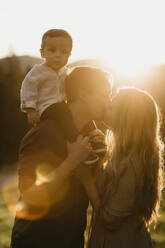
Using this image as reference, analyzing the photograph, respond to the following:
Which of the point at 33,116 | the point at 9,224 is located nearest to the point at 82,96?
the point at 33,116

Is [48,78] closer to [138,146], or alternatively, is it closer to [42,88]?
[42,88]

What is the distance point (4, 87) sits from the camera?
97.4 ft

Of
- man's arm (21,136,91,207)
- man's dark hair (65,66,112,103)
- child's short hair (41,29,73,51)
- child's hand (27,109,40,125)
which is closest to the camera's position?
man's arm (21,136,91,207)

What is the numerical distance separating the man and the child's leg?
0.16 feet

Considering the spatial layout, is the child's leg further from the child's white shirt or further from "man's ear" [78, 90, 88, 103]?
the child's white shirt

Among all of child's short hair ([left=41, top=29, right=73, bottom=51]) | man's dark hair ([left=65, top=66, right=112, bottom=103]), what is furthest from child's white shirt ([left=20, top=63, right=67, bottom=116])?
man's dark hair ([left=65, top=66, right=112, bottom=103])

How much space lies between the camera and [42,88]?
409 cm

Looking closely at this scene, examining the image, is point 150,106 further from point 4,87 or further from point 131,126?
point 4,87

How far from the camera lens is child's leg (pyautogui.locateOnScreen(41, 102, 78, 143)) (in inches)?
110

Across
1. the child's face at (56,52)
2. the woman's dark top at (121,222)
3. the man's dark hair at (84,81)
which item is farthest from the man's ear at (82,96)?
the child's face at (56,52)

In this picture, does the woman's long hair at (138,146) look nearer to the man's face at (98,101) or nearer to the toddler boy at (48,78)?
the man's face at (98,101)

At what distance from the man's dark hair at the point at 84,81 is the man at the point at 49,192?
432mm

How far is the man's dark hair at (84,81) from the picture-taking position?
9.95 feet

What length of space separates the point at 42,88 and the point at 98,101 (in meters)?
1.20
